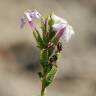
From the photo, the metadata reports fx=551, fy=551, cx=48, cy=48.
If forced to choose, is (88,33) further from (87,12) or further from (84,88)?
(84,88)

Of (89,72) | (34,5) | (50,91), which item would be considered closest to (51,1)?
(34,5)

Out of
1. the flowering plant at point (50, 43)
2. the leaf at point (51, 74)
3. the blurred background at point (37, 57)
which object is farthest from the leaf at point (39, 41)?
the blurred background at point (37, 57)

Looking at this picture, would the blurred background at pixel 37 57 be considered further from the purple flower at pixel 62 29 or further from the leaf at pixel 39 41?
the purple flower at pixel 62 29

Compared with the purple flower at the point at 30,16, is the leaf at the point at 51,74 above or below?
below

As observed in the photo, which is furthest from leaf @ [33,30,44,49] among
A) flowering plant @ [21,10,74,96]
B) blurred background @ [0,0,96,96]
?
blurred background @ [0,0,96,96]

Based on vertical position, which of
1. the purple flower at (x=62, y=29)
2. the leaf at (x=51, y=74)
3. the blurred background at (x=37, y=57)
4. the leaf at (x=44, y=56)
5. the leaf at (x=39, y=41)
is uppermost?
the purple flower at (x=62, y=29)

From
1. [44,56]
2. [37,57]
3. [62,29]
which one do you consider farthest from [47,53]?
[37,57]

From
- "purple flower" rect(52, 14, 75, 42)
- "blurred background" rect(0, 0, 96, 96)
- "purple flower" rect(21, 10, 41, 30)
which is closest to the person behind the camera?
"purple flower" rect(52, 14, 75, 42)

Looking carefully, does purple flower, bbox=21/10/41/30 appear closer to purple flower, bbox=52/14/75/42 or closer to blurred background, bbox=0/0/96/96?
purple flower, bbox=52/14/75/42
